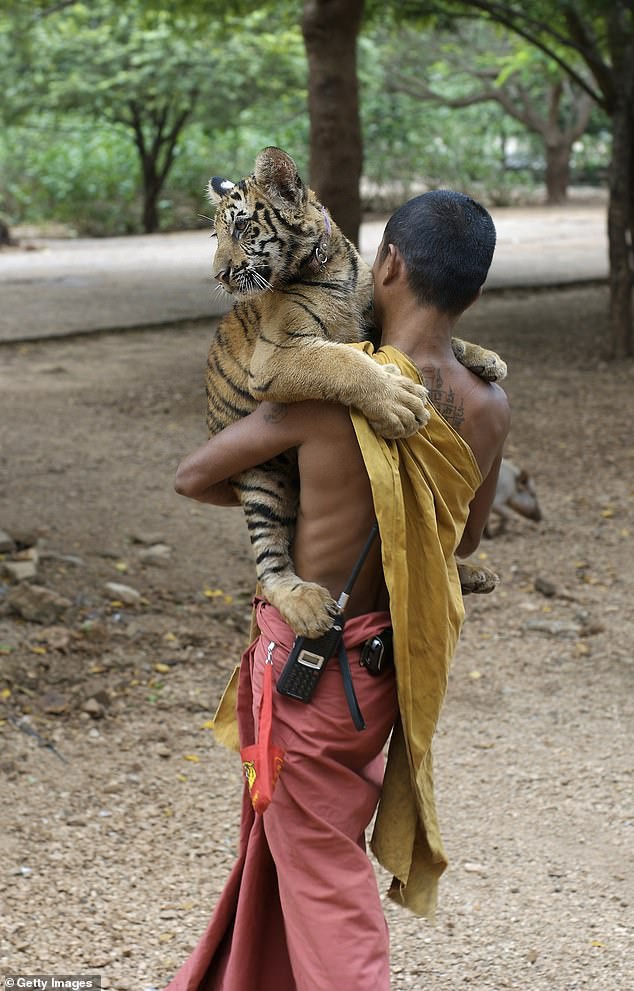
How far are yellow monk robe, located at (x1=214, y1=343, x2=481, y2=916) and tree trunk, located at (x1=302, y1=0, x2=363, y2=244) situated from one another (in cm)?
697

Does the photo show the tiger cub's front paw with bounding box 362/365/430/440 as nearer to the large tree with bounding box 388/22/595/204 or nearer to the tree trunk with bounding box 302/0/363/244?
the tree trunk with bounding box 302/0/363/244

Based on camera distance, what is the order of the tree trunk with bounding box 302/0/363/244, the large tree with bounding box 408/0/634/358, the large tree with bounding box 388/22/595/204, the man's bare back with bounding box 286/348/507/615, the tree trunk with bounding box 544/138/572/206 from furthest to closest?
the tree trunk with bounding box 544/138/572/206
the large tree with bounding box 388/22/595/204
the large tree with bounding box 408/0/634/358
the tree trunk with bounding box 302/0/363/244
the man's bare back with bounding box 286/348/507/615

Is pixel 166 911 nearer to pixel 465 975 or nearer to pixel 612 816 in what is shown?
pixel 465 975

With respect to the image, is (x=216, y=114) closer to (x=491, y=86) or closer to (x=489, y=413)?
(x=491, y=86)

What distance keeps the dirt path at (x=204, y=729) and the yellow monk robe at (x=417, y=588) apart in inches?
39.4

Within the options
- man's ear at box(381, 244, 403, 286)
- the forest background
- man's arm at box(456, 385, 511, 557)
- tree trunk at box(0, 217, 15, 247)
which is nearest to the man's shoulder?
man's arm at box(456, 385, 511, 557)

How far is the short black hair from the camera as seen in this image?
207cm

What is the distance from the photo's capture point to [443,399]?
219cm

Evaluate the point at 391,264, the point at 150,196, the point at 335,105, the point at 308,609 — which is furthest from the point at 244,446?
the point at 150,196

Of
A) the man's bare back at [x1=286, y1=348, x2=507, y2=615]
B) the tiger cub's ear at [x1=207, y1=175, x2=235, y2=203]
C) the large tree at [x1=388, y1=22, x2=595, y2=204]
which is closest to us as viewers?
the man's bare back at [x1=286, y1=348, x2=507, y2=615]

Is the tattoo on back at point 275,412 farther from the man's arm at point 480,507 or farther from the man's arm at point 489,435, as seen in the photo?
the man's arm at point 480,507

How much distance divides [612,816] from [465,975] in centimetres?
98

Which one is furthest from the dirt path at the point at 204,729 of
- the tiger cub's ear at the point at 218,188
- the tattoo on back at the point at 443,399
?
the tiger cub's ear at the point at 218,188

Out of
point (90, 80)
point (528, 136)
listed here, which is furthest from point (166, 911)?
point (528, 136)
